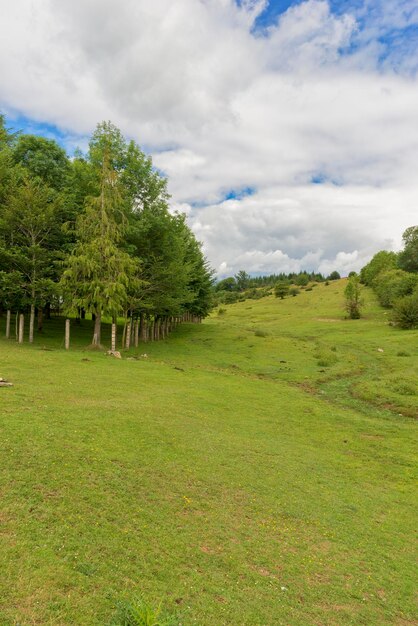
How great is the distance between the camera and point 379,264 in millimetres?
121250

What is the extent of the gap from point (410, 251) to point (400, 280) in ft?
116

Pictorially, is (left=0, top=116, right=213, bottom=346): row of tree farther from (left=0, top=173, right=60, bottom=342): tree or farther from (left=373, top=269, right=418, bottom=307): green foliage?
(left=373, top=269, right=418, bottom=307): green foliage

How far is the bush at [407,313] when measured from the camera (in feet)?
213

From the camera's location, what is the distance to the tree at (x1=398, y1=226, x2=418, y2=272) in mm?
110700

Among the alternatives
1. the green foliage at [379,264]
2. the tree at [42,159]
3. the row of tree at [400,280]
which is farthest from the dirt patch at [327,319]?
the tree at [42,159]

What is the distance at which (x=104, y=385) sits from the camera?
22375 millimetres

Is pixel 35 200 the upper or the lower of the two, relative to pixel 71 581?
upper

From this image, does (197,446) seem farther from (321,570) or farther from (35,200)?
(35,200)

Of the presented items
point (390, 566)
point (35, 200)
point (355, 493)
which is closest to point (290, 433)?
point (355, 493)

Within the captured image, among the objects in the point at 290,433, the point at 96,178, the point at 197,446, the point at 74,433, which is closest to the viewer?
the point at 74,433

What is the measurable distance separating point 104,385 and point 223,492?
1275 centimetres

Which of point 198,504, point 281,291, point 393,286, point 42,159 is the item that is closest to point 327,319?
point 393,286

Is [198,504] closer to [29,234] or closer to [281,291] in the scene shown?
[29,234]

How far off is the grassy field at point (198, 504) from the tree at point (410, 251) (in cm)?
10105
